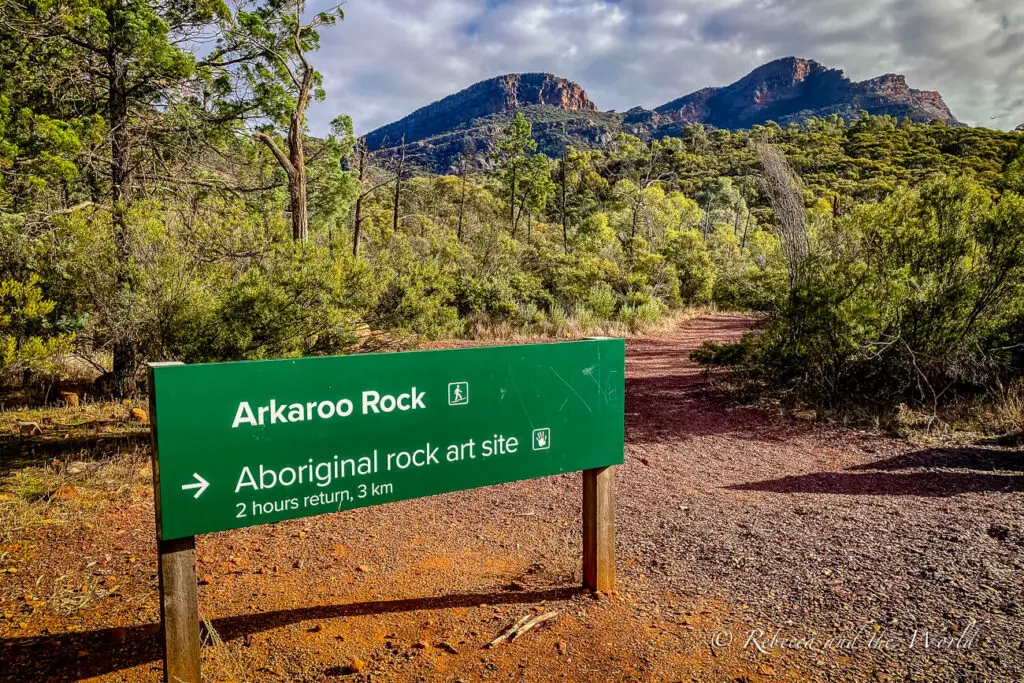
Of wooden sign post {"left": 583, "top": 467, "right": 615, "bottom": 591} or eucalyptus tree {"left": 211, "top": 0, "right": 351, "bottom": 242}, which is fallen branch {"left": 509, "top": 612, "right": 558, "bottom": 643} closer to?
wooden sign post {"left": 583, "top": 467, "right": 615, "bottom": 591}

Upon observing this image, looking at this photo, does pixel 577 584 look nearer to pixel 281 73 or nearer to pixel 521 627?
pixel 521 627

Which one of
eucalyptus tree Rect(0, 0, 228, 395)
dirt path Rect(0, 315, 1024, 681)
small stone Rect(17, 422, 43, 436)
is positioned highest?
eucalyptus tree Rect(0, 0, 228, 395)

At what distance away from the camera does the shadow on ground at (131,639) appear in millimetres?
2820

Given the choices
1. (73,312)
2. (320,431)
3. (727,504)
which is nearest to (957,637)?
(727,504)

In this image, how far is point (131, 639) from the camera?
309 cm

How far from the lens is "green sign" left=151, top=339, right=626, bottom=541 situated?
2.35 meters

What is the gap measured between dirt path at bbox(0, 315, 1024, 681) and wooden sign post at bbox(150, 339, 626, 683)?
576 mm

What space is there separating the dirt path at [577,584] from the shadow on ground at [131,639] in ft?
0.04

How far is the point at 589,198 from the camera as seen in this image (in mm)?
43531

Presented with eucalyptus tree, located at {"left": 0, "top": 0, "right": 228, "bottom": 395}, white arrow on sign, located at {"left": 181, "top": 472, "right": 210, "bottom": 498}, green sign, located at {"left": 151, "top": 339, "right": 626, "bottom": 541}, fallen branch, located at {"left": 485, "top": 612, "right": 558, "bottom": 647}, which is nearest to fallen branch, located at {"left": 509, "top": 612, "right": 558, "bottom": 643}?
fallen branch, located at {"left": 485, "top": 612, "right": 558, "bottom": 647}

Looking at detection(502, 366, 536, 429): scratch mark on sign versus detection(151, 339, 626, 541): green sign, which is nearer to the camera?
detection(151, 339, 626, 541): green sign

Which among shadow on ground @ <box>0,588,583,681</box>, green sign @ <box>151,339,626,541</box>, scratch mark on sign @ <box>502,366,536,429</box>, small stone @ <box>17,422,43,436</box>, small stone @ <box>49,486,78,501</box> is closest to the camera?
green sign @ <box>151,339,626,541</box>

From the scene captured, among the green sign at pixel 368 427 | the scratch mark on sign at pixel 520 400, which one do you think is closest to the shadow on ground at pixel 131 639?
the green sign at pixel 368 427

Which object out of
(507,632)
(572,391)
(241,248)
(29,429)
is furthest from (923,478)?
(29,429)
